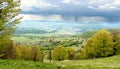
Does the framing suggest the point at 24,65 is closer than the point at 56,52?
Yes

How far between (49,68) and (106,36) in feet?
213

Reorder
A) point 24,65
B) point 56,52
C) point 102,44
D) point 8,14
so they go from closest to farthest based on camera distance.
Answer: point 24,65
point 8,14
point 102,44
point 56,52

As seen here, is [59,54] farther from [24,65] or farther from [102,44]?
[24,65]

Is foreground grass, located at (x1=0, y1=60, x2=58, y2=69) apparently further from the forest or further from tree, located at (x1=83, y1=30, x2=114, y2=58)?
tree, located at (x1=83, y1=30, x2=114, y2=58)

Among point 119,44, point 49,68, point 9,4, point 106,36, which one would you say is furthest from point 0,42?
point 119,44

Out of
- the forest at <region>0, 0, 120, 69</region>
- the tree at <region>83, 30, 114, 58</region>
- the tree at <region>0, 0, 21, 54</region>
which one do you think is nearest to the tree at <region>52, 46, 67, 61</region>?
the forest at <region>0, 0, 120, 69</region>

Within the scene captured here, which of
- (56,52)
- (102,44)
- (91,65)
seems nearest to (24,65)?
(91,65)

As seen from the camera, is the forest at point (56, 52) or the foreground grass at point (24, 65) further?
the forest at point (56, 52)

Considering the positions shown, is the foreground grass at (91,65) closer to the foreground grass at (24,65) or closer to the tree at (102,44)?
the foreground grass at (24,65)

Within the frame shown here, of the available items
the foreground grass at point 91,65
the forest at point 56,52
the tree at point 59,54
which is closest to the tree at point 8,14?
the forest at point 56,52

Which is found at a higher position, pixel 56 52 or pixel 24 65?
pixel 24 65

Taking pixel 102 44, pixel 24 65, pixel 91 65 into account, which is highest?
pixel 24 65

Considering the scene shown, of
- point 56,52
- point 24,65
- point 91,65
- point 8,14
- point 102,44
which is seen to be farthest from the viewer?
point 56,52

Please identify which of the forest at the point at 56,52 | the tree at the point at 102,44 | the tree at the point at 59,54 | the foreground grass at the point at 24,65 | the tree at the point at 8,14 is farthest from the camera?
the tree at the point at 59,54
